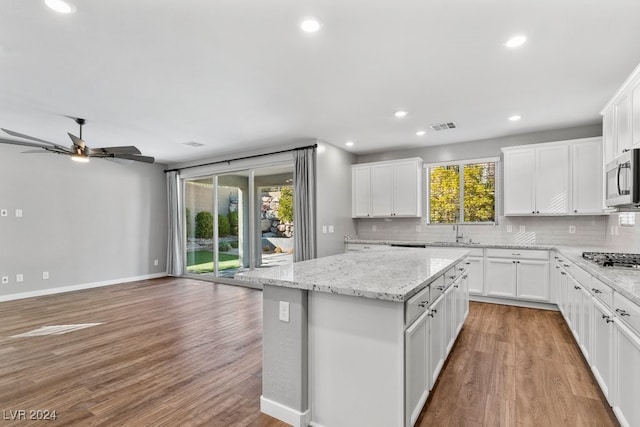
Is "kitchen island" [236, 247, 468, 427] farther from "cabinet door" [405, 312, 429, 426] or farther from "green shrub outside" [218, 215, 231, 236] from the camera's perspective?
"green shrub outside" [218, 215, 231, 236]

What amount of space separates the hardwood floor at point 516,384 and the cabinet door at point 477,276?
3.54 ft

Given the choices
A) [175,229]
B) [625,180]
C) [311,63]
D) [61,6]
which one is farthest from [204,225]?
[625,180]

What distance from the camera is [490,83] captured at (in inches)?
126

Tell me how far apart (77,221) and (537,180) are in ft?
26.6

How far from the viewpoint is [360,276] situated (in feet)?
6.88

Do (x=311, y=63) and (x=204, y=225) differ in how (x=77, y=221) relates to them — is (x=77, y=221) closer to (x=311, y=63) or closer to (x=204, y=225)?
(x=204, y=225)

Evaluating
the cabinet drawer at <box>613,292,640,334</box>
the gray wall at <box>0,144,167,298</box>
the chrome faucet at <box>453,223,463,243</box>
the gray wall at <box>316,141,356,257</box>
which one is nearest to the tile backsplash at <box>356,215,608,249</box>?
the chrome faucet at <box>453,223,463,243</box>

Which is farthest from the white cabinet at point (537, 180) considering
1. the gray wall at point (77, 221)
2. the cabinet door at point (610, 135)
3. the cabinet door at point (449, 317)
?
the gray wall at point (77, 221)

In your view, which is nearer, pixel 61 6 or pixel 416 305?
pixel 416 305

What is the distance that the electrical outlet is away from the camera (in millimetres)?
2039

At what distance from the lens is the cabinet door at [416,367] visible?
175cm

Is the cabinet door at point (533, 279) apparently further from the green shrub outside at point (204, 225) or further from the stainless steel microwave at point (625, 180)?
the green shrub outside at point (204, 225)

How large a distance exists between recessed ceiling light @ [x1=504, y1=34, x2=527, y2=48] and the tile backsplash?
9.22ft

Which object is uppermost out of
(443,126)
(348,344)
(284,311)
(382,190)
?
(443,126)
